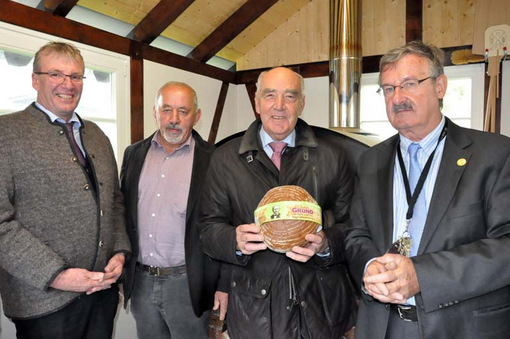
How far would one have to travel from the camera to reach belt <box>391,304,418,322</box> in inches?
54.1

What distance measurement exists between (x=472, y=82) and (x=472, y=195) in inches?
174

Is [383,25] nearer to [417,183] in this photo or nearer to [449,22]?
[449,22]

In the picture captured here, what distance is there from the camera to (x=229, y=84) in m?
6.66

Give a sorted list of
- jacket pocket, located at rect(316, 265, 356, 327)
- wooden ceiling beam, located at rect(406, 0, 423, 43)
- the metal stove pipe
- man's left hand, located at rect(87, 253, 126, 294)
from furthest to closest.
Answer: wooden ceiling beam, located at rect(406, 0, 423, 43), the metal stove pipe, man's left hand, located at rect(87, 253, 126, 294), jacket pocket, located at rect(316, 265, 356, 327)

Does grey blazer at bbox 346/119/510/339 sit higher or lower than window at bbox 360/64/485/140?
lower

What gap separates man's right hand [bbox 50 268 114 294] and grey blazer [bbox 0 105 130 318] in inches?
1.5

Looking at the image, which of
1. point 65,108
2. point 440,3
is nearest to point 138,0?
point 65,108

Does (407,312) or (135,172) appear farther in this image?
(135,172)

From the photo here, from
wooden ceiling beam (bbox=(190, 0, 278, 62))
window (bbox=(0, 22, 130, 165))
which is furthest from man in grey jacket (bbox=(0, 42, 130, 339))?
wooden ceiling beam (bbox=(190, 0, 278, 62))

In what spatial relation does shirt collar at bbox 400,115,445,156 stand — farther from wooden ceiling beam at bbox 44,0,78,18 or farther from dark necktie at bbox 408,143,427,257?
wooden ceiling beam at bbox 44,0,78,18

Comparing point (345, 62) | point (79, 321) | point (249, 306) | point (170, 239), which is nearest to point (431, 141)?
point (249, 306)

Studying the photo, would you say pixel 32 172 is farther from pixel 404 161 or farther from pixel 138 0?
pixel 138 0

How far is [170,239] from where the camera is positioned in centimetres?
223

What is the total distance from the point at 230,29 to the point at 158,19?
1171 mm
